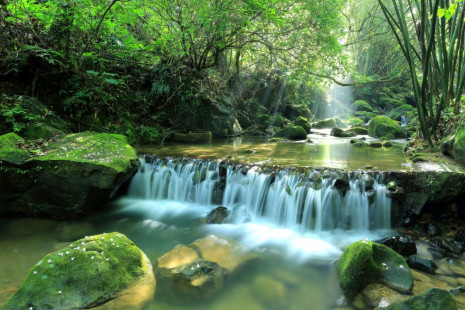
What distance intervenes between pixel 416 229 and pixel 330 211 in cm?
147

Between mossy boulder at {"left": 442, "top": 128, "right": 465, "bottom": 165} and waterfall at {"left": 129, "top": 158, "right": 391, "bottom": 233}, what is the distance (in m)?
1.70

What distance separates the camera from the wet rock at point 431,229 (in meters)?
4.68

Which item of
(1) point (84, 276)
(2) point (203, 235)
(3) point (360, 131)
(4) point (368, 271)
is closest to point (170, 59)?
(2) point (203, 235)

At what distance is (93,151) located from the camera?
5453mm

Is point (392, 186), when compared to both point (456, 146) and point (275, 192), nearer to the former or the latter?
point (456, 146)

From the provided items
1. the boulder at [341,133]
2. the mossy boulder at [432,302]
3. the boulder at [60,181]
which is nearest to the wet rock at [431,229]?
the mossy boulder at [432,302]

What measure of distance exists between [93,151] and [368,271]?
511 centimetres

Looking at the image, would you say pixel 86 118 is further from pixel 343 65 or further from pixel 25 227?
pixel 343 65

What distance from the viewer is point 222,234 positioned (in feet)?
16.4

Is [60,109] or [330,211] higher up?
[60,109]

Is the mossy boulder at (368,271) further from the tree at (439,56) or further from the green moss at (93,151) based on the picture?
the tree at (439,56)

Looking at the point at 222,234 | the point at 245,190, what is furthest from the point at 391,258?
the point at 245,190

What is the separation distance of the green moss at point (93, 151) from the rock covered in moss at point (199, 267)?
2.19 metres

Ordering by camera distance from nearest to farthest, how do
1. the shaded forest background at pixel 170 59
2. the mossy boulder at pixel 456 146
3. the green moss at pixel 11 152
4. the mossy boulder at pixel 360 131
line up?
the green moss at pixel 11 152 < the mossy boulder at pixel 456 146 < the shaded forest background at pixel 170 59 < the mossy boulder at pixel 360 131
